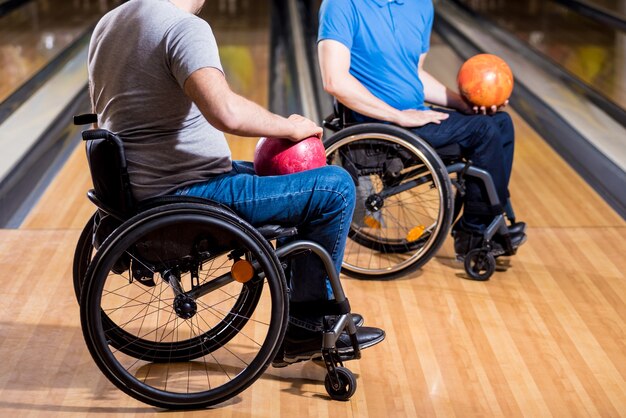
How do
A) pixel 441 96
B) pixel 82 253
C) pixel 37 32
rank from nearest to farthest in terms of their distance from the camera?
1. pixel 82 253
2. pixel 441 96
3. pixel 37 32

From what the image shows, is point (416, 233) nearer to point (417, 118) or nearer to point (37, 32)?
Answer: point (417, 118)

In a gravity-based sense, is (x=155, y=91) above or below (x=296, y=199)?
above

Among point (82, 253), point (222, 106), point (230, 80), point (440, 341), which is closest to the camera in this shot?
point (222, 106)

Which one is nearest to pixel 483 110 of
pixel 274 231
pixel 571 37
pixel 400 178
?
pixel 400 178

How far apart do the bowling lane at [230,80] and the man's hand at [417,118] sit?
136 cm

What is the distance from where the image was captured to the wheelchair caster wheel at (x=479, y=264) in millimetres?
2953

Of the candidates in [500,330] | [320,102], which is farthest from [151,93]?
[320,102]

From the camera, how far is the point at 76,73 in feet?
19.5

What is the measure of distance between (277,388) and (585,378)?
78 cm

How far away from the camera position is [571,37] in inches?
295

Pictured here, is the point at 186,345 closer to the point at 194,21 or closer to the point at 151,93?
the point at 151,93

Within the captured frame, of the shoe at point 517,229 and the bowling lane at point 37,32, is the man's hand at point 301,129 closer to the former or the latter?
the shoe at point 517,229

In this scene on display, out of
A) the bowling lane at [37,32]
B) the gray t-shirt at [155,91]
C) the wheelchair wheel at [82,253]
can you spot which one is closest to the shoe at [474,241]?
the gray t-shirt at [155,91]

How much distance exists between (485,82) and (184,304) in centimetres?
138
